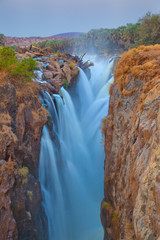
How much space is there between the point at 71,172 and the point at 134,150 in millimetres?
8081

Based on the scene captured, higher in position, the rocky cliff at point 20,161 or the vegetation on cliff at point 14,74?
the vegetation on cliff at point 14,74

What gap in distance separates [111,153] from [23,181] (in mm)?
3498

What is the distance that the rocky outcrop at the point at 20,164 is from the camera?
661 cm

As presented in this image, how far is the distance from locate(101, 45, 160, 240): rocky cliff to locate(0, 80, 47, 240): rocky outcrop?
2.91m

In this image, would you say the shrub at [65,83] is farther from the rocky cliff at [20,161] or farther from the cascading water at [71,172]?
the rocky cliff at [20,161]

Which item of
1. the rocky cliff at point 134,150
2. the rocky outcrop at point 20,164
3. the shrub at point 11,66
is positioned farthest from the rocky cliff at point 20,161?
the rocky cliff at point 134,150

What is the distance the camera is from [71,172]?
12.4 m

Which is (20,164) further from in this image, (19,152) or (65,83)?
(65,83)

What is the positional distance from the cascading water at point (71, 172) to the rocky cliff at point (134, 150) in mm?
3457

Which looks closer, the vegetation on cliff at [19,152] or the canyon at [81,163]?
the canyon at [81,163]

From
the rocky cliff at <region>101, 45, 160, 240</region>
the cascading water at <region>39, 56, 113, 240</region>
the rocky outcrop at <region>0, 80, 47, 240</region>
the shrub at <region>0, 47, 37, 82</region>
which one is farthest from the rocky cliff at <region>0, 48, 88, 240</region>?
the rocky cliff at <region>101, 45, 160, 240</region>

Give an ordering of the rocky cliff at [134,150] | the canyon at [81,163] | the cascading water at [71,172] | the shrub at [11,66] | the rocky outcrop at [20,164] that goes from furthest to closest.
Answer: the cascading water at [71,172]
the shrub at [11,66]
the rocky outcrop at [20,164]
the canyon at [81,163]
the rocky cliff at [134,150]

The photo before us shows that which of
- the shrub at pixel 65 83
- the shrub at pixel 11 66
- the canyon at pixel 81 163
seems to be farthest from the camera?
the shrub at pixel 65 83

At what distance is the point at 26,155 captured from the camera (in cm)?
854
